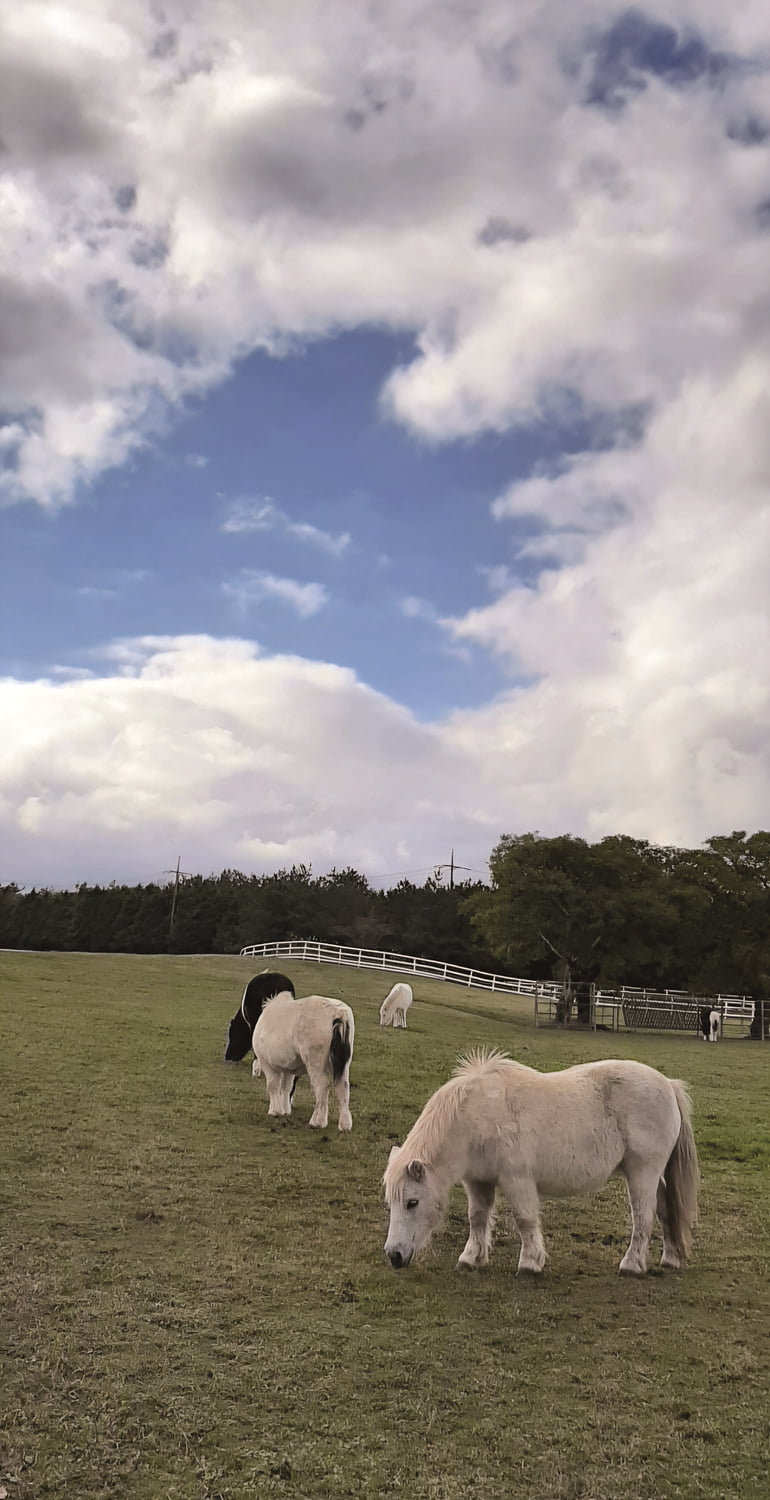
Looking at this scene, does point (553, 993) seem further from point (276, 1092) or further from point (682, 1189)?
point (682, 1189)

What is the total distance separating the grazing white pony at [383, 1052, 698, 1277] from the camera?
22.0 feet

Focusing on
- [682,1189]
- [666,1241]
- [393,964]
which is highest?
[393,964]

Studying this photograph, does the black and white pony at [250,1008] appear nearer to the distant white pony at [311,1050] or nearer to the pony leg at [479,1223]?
the distant white pony at [311,1050]

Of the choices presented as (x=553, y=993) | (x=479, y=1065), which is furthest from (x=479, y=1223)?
(x=553, y=993)

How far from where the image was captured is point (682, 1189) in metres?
7.21

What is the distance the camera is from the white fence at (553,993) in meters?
39.7

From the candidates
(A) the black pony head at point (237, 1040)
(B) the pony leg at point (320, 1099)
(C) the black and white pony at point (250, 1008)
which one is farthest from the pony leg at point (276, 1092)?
(A) the black pony head at point (237, 1040)

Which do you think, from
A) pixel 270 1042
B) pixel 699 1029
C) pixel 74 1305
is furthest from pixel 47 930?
pixel 74 1305

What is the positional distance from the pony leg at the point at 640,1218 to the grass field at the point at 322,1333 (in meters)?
0.14

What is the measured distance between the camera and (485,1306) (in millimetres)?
6176

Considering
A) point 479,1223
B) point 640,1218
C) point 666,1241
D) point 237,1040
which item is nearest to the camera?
point 640,1218

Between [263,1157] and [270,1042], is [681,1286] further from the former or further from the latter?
[270,1042]

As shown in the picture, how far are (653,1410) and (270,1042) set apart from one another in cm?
707

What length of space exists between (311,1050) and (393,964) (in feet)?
120
